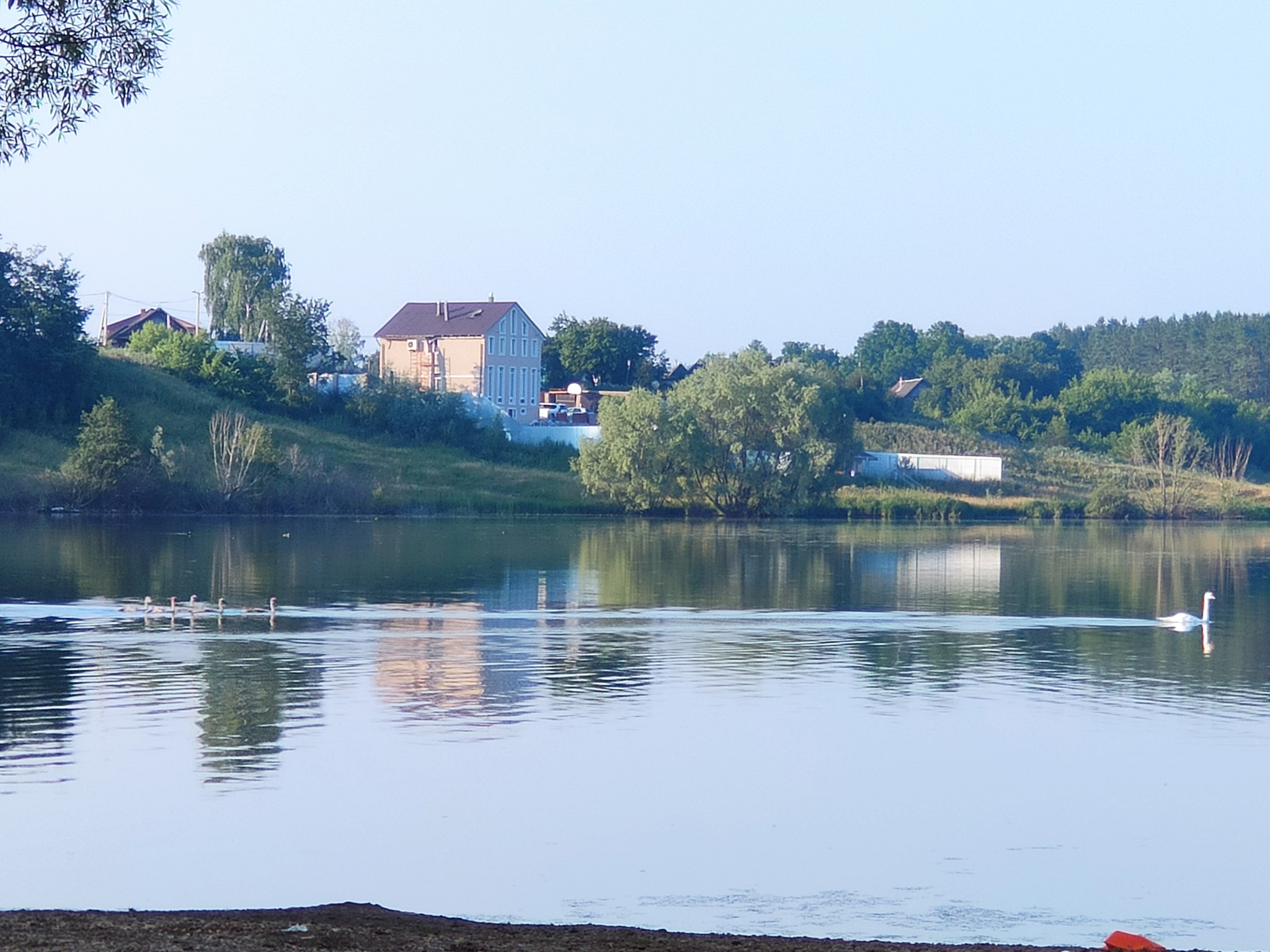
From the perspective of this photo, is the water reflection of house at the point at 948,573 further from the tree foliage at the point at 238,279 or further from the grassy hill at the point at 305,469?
the tree foliage at the point at 238,279

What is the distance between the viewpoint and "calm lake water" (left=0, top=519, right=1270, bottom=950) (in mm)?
13367

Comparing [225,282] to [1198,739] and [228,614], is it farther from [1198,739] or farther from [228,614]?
[1198,739]

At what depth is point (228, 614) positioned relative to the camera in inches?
1316

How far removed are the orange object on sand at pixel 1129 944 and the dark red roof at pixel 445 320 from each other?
106588 mm

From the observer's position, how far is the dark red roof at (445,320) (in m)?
116

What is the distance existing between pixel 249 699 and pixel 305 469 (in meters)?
58.1

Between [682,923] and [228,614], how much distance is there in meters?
23.0

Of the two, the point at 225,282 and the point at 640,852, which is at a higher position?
the point at 225,282

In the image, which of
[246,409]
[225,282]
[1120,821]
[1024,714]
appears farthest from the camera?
[225,282]

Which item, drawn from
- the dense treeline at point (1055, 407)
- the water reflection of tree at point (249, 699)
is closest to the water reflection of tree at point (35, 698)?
the water reflection of tree at point (249, 699)

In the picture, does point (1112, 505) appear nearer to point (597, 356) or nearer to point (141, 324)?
point (597, 356)

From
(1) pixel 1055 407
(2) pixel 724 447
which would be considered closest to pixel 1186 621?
(2) pixel 724 447

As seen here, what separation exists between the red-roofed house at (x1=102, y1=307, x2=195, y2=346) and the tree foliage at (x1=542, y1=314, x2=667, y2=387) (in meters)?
30.5

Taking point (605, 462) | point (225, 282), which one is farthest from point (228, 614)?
point (225, 282)
